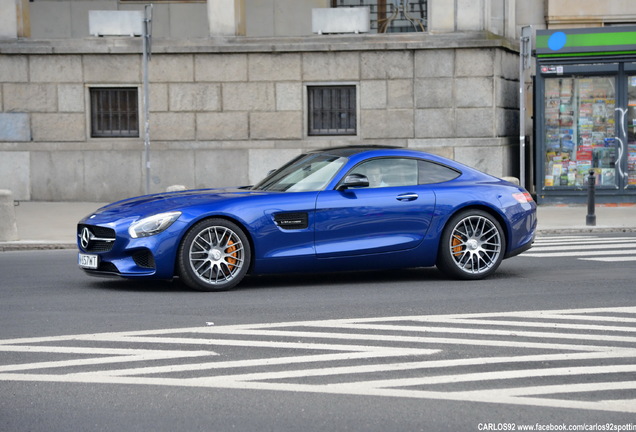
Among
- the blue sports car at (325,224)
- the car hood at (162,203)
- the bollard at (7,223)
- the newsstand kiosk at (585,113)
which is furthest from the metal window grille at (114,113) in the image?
the car hood at (162,203)

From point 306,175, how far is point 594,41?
11637mm

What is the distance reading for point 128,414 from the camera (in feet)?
18.1

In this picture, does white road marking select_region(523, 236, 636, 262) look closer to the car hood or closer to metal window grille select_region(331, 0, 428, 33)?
the car hood

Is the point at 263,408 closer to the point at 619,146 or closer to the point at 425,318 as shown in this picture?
the point at 425,318

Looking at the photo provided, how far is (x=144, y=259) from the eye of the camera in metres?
9.59

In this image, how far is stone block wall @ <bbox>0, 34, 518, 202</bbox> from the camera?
2158 centimetres

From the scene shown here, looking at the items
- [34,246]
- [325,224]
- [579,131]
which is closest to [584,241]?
[325,224]

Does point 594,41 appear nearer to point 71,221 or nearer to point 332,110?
point 332,110

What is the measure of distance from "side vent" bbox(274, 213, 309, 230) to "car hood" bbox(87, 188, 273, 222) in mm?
357

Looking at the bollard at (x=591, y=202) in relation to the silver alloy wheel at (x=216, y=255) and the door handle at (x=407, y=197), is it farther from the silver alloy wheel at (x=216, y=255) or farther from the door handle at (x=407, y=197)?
the silver alloy wheel at (x=216, y=255)

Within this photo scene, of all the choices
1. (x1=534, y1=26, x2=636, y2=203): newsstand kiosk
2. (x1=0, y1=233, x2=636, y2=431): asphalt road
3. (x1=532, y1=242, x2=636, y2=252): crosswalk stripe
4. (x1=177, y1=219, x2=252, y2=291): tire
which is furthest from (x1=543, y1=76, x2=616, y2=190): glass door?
(x1=177, y1=219, x2=252, y2=291): tire

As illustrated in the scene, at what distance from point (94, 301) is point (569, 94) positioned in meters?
13.7

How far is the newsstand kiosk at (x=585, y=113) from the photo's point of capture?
20422 millimetres

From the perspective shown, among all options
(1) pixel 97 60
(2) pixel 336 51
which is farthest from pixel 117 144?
(2) pixel 336 51
